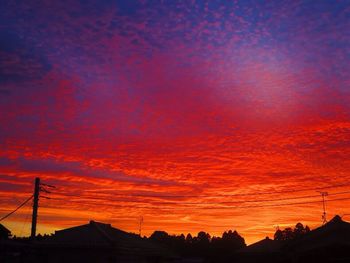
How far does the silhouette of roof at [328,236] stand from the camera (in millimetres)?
29536

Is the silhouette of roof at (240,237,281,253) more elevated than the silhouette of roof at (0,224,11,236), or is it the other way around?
the silhouette of roof at (0,224,11,236)

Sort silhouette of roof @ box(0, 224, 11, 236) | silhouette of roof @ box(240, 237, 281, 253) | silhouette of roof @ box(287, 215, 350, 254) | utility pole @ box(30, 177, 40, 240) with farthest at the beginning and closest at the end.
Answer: silhouette of roof @ box(240, 237, 281, 253) → silhouette of roof @ box(0, 224, 11, 236) → utility pole @ box(30, 177, 40, 240) → silhouette of roof @ box(287, 215, 350, 254)

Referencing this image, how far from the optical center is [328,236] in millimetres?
30375

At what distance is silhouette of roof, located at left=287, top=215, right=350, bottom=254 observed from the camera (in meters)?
29.5

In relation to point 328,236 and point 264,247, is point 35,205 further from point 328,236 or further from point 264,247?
point 264,247

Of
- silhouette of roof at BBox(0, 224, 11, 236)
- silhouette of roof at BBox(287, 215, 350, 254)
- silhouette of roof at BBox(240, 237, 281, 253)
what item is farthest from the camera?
silhouette of roof at BBox(240, 237, 281, 253)

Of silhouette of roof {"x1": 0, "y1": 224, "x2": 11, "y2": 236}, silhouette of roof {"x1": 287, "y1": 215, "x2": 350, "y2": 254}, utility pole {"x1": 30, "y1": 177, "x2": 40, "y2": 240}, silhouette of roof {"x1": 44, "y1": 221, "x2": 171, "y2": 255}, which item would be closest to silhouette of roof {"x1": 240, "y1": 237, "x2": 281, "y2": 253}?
silhouette of roof {"x1": 287, "y1": 215, "x2": 350, "y2": 254}

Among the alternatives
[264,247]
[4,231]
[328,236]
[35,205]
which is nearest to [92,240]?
[35,205]

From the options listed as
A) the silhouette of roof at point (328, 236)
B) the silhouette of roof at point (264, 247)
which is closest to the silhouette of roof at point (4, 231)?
the silhouette of roof at point (264, 247)

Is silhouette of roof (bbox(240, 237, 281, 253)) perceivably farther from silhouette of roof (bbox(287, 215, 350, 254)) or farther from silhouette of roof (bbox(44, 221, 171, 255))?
silhouette of roof (bbox(44, 221, 171, 255))

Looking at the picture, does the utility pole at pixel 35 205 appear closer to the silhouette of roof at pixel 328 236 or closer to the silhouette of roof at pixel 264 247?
the silhouette of roof at pixel 328 236

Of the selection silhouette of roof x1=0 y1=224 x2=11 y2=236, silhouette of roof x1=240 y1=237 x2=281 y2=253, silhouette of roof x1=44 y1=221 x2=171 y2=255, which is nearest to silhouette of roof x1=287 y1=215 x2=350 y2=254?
silhouette of roof x1=240 y1=237 x2=281 y2=253

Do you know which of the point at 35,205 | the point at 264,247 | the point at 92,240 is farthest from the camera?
the point at 264,247

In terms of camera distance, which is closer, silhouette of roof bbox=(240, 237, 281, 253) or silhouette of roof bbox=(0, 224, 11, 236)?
silhouette of roof bbox=(0, 224, 11, 236)
